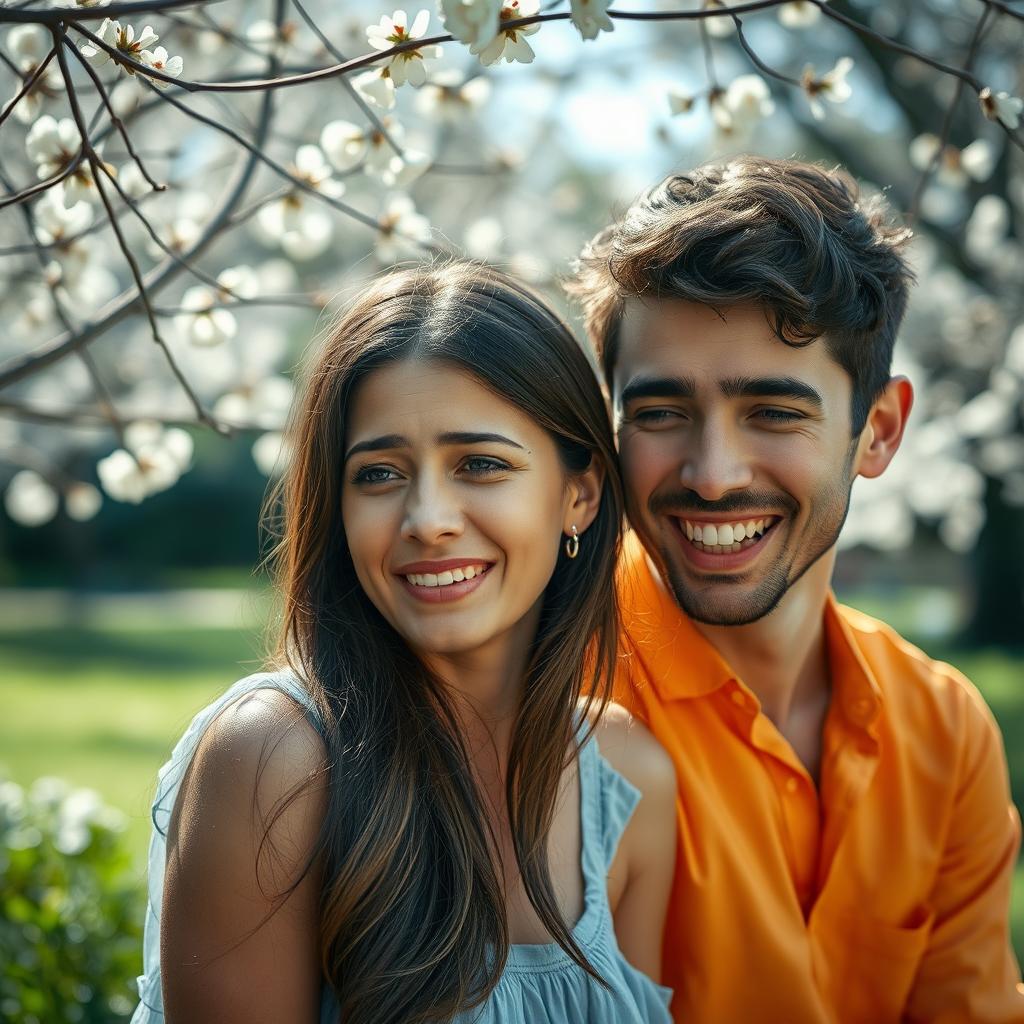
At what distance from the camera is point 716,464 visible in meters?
2.25

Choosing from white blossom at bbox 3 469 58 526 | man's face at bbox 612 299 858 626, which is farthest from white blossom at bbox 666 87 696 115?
white blossom at bbox 3 469 58 526

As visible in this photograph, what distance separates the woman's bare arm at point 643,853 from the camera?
2326 millimetres

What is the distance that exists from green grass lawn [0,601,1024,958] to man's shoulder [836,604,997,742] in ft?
7.23

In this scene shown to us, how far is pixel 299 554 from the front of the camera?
2.16m

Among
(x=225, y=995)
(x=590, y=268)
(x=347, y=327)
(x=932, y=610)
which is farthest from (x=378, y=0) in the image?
(x=932, y=610)

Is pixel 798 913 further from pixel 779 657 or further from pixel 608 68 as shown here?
pixel 608 68

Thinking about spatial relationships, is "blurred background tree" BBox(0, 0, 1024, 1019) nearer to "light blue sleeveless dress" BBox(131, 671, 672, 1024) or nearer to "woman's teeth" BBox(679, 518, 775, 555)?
"light blue sleeveless dress" BBox(131, 671, 672, 1024)

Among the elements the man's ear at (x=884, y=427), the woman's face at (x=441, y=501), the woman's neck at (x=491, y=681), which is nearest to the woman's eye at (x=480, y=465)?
the woman's face at (x=441, y=501)

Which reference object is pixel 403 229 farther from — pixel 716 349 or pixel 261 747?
pixel 261 747

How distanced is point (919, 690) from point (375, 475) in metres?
1.29

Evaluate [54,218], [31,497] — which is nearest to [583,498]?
[54,218]

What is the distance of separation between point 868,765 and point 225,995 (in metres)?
1.31

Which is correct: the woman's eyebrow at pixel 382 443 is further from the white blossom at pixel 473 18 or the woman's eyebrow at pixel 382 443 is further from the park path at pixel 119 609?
the park path at pixel 119 609

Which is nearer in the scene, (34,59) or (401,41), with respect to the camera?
(401,41)
